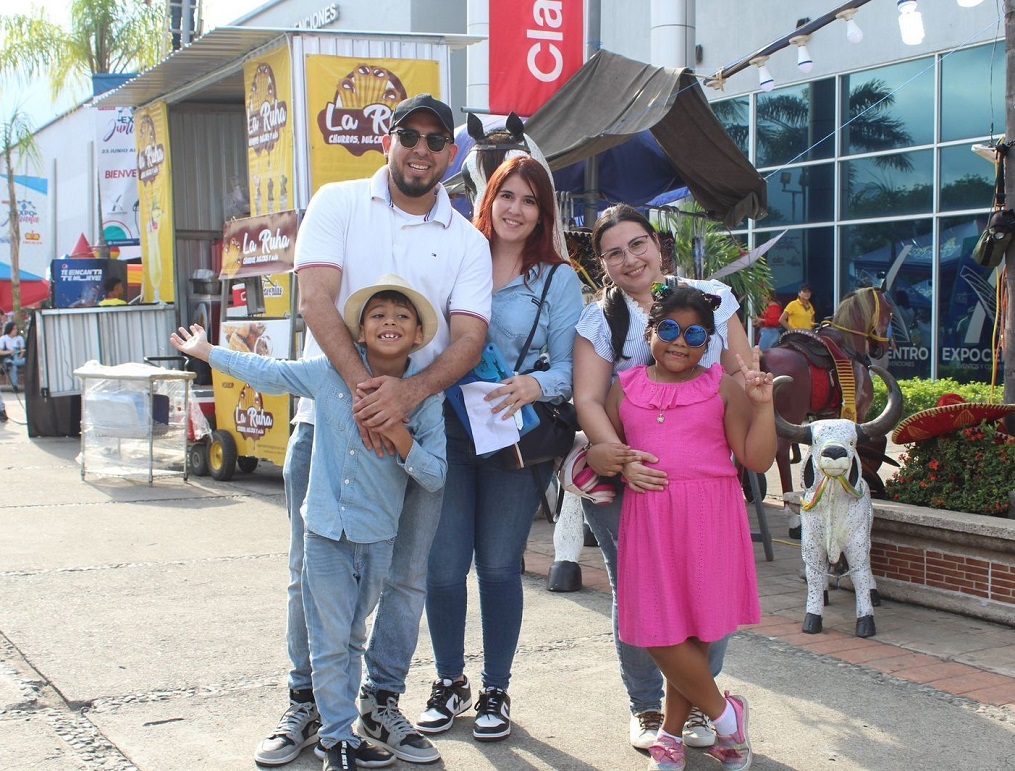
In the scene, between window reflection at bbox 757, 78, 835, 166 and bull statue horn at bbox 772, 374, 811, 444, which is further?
window reflection at bbox 757, 78, 835, 166

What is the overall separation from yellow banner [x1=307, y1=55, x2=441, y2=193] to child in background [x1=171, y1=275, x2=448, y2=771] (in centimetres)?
600

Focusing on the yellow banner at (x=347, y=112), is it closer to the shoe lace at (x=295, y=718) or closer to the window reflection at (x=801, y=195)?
the shoe lace at (x=295, y=718)

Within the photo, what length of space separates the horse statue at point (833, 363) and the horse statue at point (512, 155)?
1.92m

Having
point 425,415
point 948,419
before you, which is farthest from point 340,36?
point 425,415

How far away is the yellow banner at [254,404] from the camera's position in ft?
31.4

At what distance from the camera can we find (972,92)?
15.8 meters

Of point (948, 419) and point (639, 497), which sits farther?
point (948, 419)

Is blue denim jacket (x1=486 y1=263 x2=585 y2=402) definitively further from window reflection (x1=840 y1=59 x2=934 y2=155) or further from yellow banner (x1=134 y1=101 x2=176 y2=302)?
window reflection (x1=840 y1=59 x2=934 y2=155)

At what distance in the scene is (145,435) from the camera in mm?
10195

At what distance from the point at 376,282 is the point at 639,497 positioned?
106 centimetres

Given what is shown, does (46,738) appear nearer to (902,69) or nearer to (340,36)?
(340,36)

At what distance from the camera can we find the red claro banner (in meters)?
9.15

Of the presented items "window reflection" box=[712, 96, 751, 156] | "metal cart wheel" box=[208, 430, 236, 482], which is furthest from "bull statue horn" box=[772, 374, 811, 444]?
"window reflection" box=[712, 96, 751, 156]

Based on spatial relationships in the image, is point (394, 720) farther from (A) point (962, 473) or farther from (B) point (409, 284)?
(A) point (962, 473)
